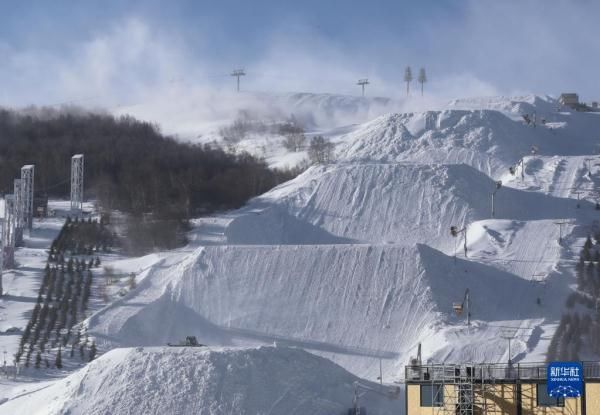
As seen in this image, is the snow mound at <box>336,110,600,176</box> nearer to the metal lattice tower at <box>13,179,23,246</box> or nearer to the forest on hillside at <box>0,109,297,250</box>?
the forest on hillside at <box>0,109,297,250</box>

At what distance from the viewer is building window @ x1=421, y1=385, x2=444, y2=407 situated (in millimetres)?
27172

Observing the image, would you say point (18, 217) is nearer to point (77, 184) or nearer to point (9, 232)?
point (9, 232)

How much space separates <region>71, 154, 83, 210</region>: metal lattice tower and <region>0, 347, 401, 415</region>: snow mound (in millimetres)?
35251

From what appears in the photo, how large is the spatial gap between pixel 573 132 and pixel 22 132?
42869mm

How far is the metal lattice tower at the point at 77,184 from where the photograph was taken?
79750mm

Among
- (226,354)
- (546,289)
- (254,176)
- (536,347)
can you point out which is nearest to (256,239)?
(254,176)

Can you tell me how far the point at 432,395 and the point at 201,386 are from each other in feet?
53.7

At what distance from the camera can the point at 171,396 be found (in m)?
42.2

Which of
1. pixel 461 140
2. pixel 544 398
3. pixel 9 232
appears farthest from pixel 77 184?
pixel 544 398

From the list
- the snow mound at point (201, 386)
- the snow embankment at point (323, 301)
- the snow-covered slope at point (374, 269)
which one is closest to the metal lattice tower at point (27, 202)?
the snow-covered slope at point (374, 269)

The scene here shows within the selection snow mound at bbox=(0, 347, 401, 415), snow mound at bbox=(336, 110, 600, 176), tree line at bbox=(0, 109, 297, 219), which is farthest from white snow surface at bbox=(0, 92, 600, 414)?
tree line at bbox=(0, 109, 297, 219)

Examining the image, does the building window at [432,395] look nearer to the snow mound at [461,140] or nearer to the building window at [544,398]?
the building window at [544,398]

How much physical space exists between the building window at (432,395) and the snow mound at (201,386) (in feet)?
49.6

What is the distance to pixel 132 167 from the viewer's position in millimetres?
87938
